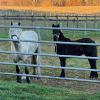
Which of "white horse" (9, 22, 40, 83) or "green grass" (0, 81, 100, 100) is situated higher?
"white horse" (9, 22, 40, 83)

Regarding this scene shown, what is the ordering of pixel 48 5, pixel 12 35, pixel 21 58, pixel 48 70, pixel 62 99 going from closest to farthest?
1. pixel 62 99
2. pixel 12 35
3. pixel 21 58
4. pixel 48 70
5. pixel 48 5

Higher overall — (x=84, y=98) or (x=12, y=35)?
(x=12, y=35)

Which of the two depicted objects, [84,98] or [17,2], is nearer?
[84,98]

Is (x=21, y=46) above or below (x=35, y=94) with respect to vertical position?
above

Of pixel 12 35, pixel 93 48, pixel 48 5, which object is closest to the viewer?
pixel 12 35

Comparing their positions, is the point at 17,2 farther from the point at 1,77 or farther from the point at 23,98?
the point at 23,98

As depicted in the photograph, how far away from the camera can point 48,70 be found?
12.6m

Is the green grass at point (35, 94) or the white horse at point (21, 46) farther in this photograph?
the white horse at point (21, 46)

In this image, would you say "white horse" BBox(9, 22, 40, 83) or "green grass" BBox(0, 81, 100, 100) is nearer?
"green grass" BBox(0, 81, 100, 100)

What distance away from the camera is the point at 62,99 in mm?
7387

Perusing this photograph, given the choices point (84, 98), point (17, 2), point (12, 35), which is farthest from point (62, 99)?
point (17, 2)

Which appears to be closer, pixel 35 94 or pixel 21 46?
pixel 35 94

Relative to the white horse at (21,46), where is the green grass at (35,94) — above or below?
below

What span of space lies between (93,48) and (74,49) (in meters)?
0.58
